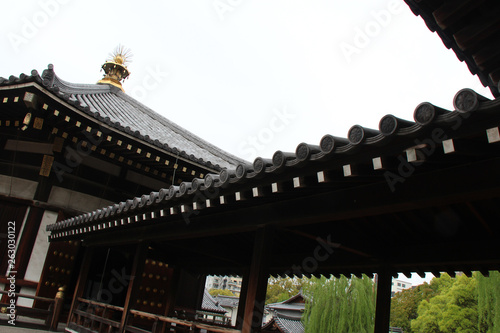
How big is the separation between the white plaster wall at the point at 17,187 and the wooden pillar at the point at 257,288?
6.55 m

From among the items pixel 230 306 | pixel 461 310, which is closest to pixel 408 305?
pixel 230 306

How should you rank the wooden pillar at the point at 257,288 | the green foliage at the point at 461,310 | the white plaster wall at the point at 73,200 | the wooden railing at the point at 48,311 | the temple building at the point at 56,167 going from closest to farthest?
the wooden pillar at the point at 257,288 → the wooden railing at the point at 48,311 → the temple building at the point at 56,167 → the white plaster wall at the point at 73,200 → the green foliage at the point at 461,310

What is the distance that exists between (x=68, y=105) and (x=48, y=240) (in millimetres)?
3168

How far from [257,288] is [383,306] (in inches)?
90.0

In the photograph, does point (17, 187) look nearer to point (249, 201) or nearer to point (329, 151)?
point (249, 201)

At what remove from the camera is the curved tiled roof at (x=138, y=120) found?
28.9 feet

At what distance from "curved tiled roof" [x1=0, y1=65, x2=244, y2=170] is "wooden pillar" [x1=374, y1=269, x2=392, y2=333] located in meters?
5.20

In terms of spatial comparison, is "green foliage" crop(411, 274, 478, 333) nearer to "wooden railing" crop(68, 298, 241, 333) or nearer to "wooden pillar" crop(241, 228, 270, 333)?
"wooden railing" crop(68, 298, 241, 333)

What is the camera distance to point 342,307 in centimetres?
2012

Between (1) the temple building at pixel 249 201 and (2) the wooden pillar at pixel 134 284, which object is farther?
(2) the wooden pillar at pixel 134 284

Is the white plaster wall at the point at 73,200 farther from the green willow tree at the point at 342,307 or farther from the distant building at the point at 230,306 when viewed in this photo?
the distant building at the point at 230,306

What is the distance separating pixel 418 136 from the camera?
7.80 ft

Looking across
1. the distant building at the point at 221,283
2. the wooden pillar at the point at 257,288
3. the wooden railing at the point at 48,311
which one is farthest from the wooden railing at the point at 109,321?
the distant building at the point at 221,283

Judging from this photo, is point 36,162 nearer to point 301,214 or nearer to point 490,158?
point 301,214
